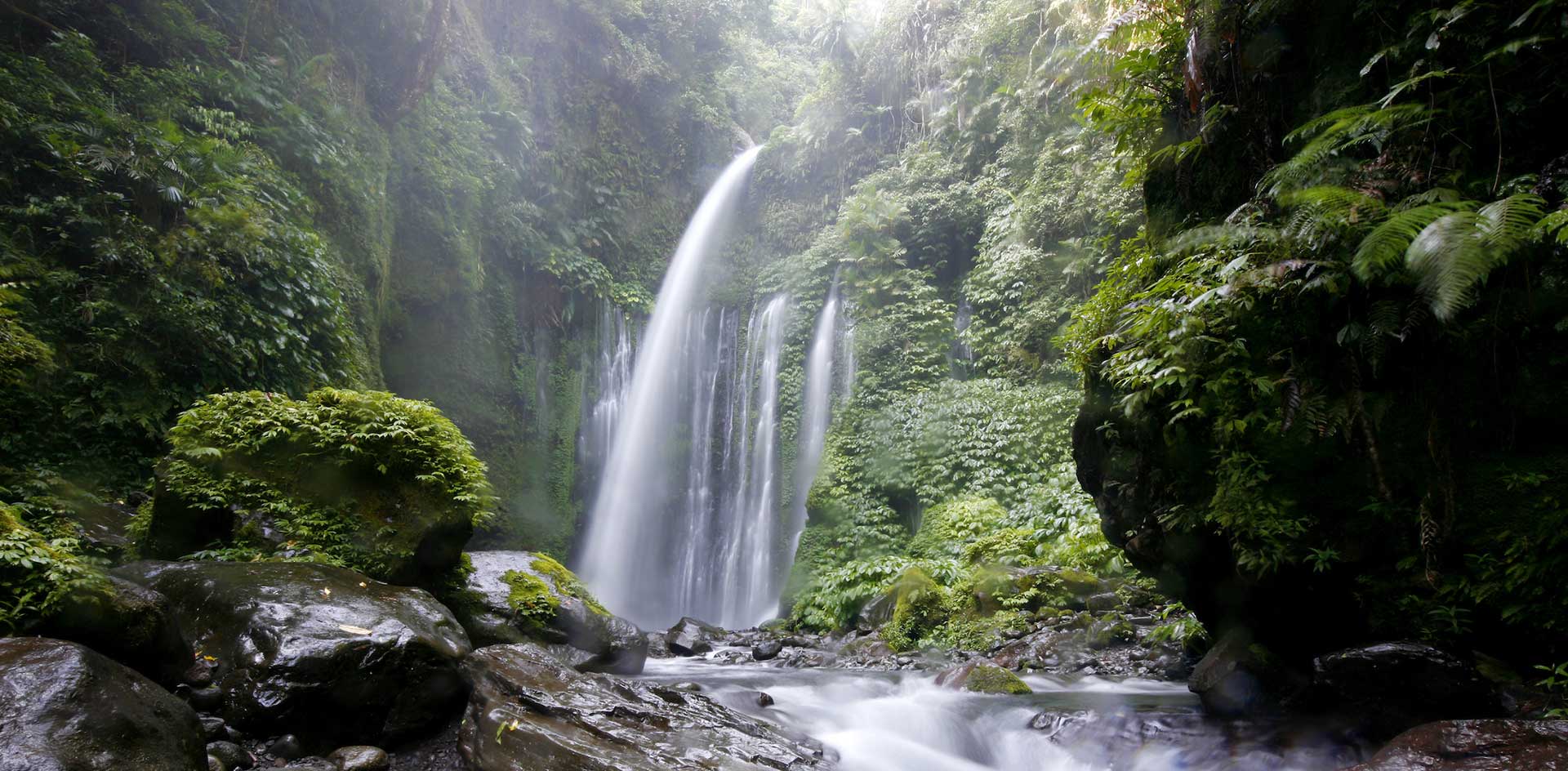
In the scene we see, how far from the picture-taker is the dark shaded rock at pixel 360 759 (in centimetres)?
389

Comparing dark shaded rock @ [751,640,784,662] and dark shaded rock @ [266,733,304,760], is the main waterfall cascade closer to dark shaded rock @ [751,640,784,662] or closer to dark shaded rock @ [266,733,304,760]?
dark shaded rock @ [751,640,784,662]

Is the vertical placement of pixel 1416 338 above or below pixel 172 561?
above

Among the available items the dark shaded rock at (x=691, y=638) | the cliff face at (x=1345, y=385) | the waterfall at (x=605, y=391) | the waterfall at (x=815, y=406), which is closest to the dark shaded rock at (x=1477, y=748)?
the cliff face at (x=1345, y=385)

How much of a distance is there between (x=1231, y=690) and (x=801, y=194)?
61.1ft

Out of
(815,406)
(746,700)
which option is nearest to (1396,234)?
A: (746,700)

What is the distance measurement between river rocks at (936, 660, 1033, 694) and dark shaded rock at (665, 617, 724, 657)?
4.34m

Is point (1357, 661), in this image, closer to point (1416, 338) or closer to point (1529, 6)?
point (1416, 338)

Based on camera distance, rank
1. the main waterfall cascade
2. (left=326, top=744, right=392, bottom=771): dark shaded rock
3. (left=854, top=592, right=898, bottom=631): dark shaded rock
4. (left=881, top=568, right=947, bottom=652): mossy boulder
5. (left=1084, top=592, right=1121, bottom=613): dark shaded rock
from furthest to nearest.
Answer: the main waterfall cascade, (left=854, top=592, right=898, bottom=631): dark shaded rock, (left=881, top=568, right=947, bottom=652): mossy boulder, (left=1084, top=592, right=1121, bottom=613): dark shaded rock, (left=326, top=744, right=392, bottom=771): dark shaded rock

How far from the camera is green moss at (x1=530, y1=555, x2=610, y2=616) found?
22.7ft

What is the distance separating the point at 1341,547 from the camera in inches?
151

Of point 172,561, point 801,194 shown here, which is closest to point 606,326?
point 801,194

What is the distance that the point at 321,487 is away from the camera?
5574 millimetres

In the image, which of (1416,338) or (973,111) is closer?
(1416,338)

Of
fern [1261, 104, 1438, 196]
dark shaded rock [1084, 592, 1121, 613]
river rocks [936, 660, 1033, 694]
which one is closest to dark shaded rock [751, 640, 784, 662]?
river rocks [936, 660, 1033, 694]
